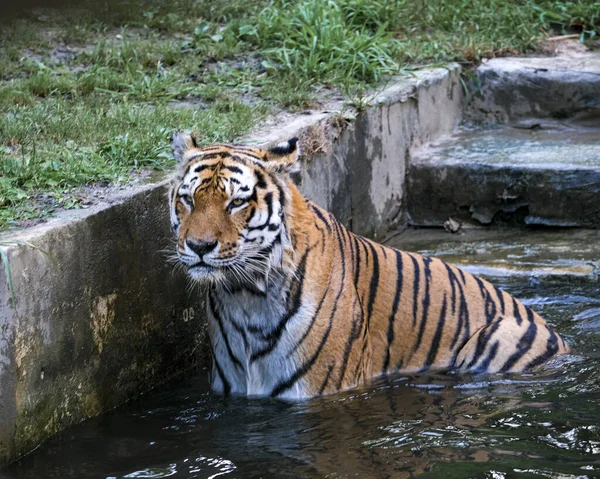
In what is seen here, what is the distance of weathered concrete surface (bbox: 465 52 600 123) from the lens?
25.4ft

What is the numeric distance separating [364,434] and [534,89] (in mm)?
4561

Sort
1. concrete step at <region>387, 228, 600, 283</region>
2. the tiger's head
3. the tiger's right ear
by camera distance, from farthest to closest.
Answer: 1. concrete step at <region>387, 228, 600, 283</region>
2. the tiger's right ear
3. the tiger's head

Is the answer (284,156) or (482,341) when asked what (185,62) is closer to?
(284,156)

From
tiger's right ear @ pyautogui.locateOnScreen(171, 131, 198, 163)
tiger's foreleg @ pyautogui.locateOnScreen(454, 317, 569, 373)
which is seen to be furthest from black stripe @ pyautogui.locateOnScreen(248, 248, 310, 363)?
tiger's foreleg @ pyautogui.locateOnScreen(454, 317, 569, 373)

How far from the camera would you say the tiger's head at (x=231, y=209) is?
12.7ft

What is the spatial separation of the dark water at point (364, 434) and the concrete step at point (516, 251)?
113 centimetres

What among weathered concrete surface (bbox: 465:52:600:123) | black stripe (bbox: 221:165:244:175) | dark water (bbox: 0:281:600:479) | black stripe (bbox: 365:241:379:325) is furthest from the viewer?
weathered concrete surface (bbox: 465:52:600:123)

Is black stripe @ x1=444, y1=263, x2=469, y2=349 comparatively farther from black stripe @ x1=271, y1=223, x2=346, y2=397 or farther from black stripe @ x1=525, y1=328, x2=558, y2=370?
black stripe @ x1=271, y1=223, x2=346, y2=397

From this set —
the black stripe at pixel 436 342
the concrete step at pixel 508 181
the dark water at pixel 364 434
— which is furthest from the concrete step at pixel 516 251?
the black stripe at pixel 436 342

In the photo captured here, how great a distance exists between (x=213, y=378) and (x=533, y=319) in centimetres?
162

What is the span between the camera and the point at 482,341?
185 inches

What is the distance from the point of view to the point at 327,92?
686 centimetres

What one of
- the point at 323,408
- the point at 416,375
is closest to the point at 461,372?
the point at 416,375

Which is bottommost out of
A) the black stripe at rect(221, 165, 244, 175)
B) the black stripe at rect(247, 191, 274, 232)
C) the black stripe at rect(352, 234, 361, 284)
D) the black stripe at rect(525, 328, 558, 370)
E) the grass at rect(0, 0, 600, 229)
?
the black stripe at rect(525, 328, 558, 370)
